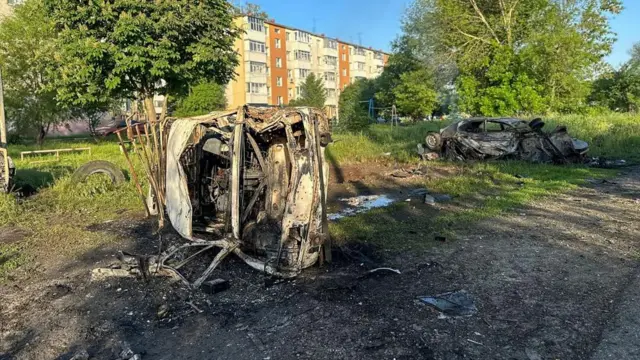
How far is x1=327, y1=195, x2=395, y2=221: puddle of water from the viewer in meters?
7.93

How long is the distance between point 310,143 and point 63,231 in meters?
4.60

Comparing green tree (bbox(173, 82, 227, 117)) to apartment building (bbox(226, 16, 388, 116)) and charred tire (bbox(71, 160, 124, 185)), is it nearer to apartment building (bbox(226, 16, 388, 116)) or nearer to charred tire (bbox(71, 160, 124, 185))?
apartment building (bbox(226, 16, 388, 116))

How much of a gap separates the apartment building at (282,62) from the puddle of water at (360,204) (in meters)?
33.4

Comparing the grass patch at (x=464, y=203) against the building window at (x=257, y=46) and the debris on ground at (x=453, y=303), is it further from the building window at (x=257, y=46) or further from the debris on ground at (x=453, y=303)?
the building window at (x=257, y=46)

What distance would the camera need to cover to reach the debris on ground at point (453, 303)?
154 inches

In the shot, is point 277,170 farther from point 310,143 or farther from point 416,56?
point 416,56

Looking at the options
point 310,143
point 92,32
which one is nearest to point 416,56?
point 92,32

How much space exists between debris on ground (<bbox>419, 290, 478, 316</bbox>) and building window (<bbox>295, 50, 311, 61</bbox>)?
59380 mm

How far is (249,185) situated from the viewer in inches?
227

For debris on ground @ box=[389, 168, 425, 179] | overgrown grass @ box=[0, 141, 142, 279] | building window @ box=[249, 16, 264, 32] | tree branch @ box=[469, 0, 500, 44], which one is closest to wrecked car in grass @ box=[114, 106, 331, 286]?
overgrown grass @ box=[0, 141, 142, 279]

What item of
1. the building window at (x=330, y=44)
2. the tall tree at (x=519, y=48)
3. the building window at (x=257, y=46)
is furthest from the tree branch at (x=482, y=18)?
the building window at (x=330, y=44)

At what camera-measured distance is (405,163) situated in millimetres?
14547

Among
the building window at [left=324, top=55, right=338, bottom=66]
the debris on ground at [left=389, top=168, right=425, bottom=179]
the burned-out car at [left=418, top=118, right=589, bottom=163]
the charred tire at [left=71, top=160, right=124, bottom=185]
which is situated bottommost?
the debris on ground at [left=389, top=168, right=425, bottom=179]

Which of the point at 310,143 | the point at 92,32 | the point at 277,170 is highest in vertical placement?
the point at 92,32
